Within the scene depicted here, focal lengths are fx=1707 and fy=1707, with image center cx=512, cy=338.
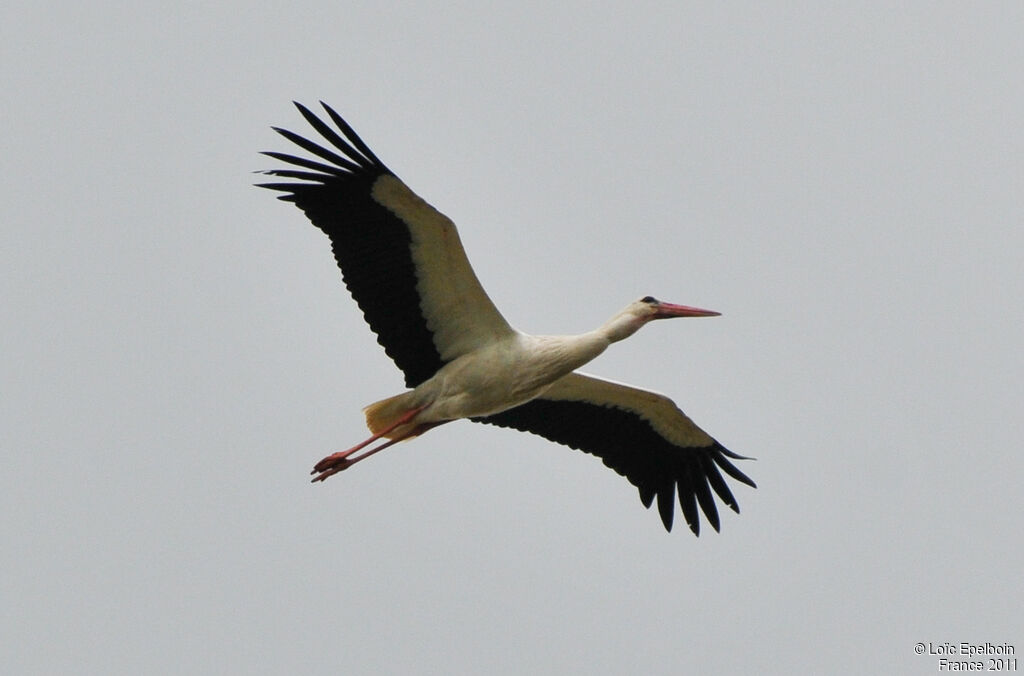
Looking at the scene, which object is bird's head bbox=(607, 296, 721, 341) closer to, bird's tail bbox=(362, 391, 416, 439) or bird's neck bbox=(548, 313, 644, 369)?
bird's neck bbox=(548, 313, 644, 369)

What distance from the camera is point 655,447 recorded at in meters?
13.7

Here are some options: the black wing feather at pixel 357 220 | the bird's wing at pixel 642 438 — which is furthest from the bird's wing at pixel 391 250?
the bird's wing at pixel 642 438

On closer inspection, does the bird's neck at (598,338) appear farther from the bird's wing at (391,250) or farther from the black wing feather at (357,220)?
the black wing feather at (357,220)

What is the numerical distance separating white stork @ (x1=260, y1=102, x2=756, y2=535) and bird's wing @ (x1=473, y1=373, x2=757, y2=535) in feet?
0.22

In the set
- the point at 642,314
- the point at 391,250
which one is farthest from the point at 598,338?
the point at 391,250

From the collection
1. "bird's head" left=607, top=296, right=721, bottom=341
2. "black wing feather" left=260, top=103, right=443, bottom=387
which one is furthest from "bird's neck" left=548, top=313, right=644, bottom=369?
"black wing feather" left=260, top=103, right=443, bottom=387

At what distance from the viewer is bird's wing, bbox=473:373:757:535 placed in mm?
13203

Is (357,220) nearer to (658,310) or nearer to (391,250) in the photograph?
(391,250)

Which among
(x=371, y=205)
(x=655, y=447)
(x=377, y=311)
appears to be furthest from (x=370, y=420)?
(x=655, y=447)

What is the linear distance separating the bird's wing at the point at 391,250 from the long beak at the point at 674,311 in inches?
42.8

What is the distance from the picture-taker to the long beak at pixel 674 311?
40.1ft

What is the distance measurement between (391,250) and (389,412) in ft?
4.19

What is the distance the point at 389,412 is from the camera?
12.4m

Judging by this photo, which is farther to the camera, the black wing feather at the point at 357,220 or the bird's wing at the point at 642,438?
the bird's wing at the point at 642,438
